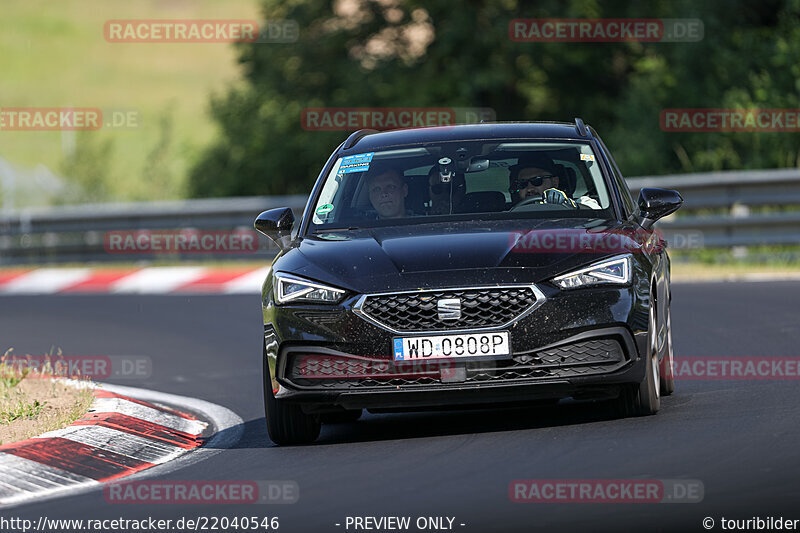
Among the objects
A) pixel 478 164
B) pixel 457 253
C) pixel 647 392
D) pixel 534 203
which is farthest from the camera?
pixel 478 164

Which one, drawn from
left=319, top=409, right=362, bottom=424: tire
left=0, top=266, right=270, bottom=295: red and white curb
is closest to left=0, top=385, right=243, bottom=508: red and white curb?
left=319, top=409, right=362, bottom=424: tire

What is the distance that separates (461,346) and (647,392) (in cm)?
114

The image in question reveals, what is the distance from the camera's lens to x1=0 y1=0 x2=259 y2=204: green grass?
92.2 m

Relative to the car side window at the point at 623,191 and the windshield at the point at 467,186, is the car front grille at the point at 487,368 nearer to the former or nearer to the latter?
the windshield at the point at 467,186

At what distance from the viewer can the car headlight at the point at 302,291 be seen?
802 centimetres

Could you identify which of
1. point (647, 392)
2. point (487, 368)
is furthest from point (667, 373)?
point (487, 368)

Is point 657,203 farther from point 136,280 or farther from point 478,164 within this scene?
point 136,280

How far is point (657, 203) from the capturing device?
8969mm

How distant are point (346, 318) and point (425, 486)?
4.42 feet

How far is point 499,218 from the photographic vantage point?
8727mm

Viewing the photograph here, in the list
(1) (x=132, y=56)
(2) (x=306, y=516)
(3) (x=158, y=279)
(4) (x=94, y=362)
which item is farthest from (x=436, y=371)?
(1) (x=132, y=56)

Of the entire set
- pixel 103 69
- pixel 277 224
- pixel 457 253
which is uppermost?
pixel 103 69

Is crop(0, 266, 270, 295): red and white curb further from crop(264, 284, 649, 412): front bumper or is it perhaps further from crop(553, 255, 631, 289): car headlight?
crop(553, 255, 631, 289): car headlight

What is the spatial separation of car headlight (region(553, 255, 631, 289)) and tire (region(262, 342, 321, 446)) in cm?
159
